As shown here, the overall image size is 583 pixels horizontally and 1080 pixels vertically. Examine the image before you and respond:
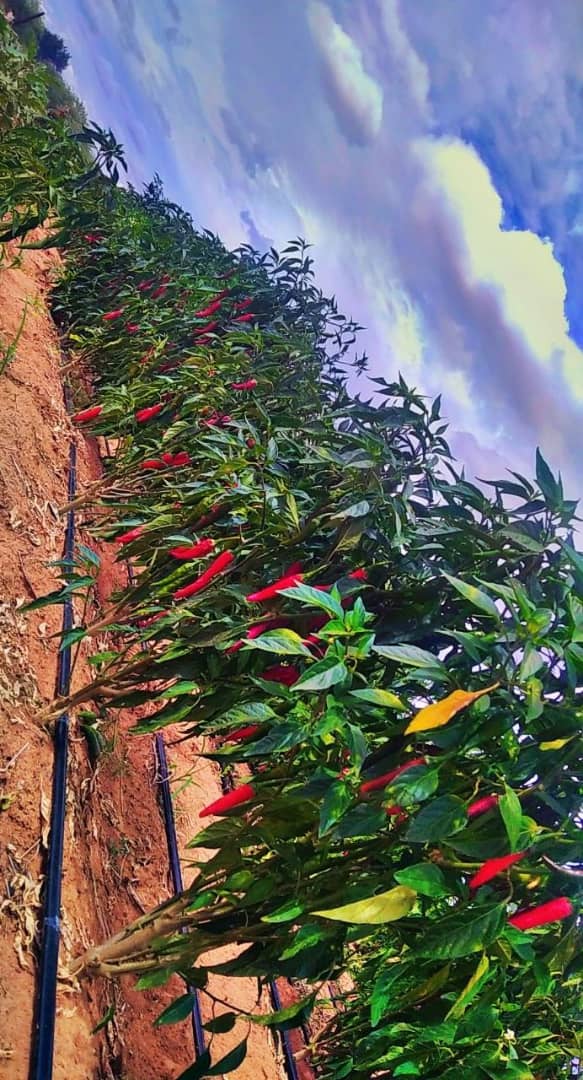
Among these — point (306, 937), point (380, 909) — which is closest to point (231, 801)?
point (306, 937)

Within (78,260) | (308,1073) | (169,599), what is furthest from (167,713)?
(78,260)

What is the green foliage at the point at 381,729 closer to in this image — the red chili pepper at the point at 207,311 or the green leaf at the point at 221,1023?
the green leaf at the point at 221,1023

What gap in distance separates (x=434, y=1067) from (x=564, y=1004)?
1.05ft

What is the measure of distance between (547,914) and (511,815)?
0.64ft

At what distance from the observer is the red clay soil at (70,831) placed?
123cm

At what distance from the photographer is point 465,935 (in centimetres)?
80

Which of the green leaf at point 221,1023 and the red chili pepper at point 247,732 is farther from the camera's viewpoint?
the red chili pepper at point 247,732

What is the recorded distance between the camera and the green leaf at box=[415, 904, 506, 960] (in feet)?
2.59

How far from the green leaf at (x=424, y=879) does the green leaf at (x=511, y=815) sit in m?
0.11

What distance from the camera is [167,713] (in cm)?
135

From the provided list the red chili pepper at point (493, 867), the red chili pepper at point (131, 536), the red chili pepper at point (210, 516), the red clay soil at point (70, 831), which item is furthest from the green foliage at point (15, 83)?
the red chili pepper at point (493, 867)

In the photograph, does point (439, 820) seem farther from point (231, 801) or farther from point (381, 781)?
point (231, 801)

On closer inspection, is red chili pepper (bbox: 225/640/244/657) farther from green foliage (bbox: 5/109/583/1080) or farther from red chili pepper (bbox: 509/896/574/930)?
red chili pepper (bbox: 509/896/574/930)

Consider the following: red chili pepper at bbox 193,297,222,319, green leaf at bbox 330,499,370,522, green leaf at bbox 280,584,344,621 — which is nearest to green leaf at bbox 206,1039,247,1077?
green leaf at bbox 280,584,344,621
